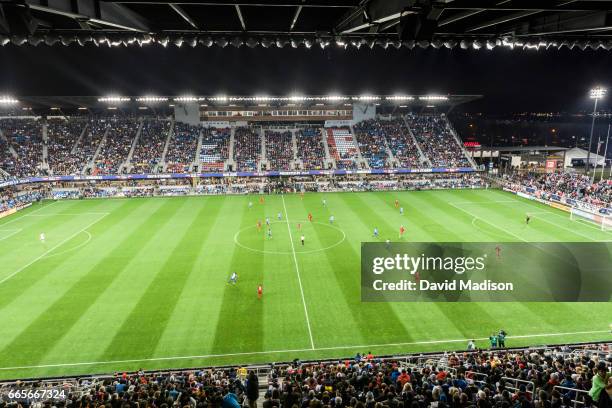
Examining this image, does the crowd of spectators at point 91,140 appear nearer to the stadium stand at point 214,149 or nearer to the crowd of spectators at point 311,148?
the stadium stand at point 214,149

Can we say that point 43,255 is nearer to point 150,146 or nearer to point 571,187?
point 150,146

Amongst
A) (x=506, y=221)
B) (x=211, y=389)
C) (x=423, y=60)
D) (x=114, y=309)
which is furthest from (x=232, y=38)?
(x=506, y=221)

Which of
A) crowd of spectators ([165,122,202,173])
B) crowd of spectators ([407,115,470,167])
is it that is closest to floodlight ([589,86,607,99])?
crowd of spectators ([407,115,470,167])

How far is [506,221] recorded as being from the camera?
4050cm

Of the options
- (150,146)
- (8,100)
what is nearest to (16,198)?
(8,100)

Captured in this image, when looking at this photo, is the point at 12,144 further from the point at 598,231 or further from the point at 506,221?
the point at 598,231

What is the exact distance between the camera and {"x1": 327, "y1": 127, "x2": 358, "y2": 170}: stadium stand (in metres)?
66.1

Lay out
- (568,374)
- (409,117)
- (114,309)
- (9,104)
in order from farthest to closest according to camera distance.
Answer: (409,117) < (9,104) < (114,309) < (568,374)

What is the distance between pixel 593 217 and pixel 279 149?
4498 cm

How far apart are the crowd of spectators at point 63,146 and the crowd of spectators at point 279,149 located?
1154 inches

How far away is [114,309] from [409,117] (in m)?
67.1

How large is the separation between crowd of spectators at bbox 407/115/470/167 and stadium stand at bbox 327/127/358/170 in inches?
483

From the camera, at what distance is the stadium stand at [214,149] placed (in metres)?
64.4

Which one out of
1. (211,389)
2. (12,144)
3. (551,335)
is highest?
(12,144)
